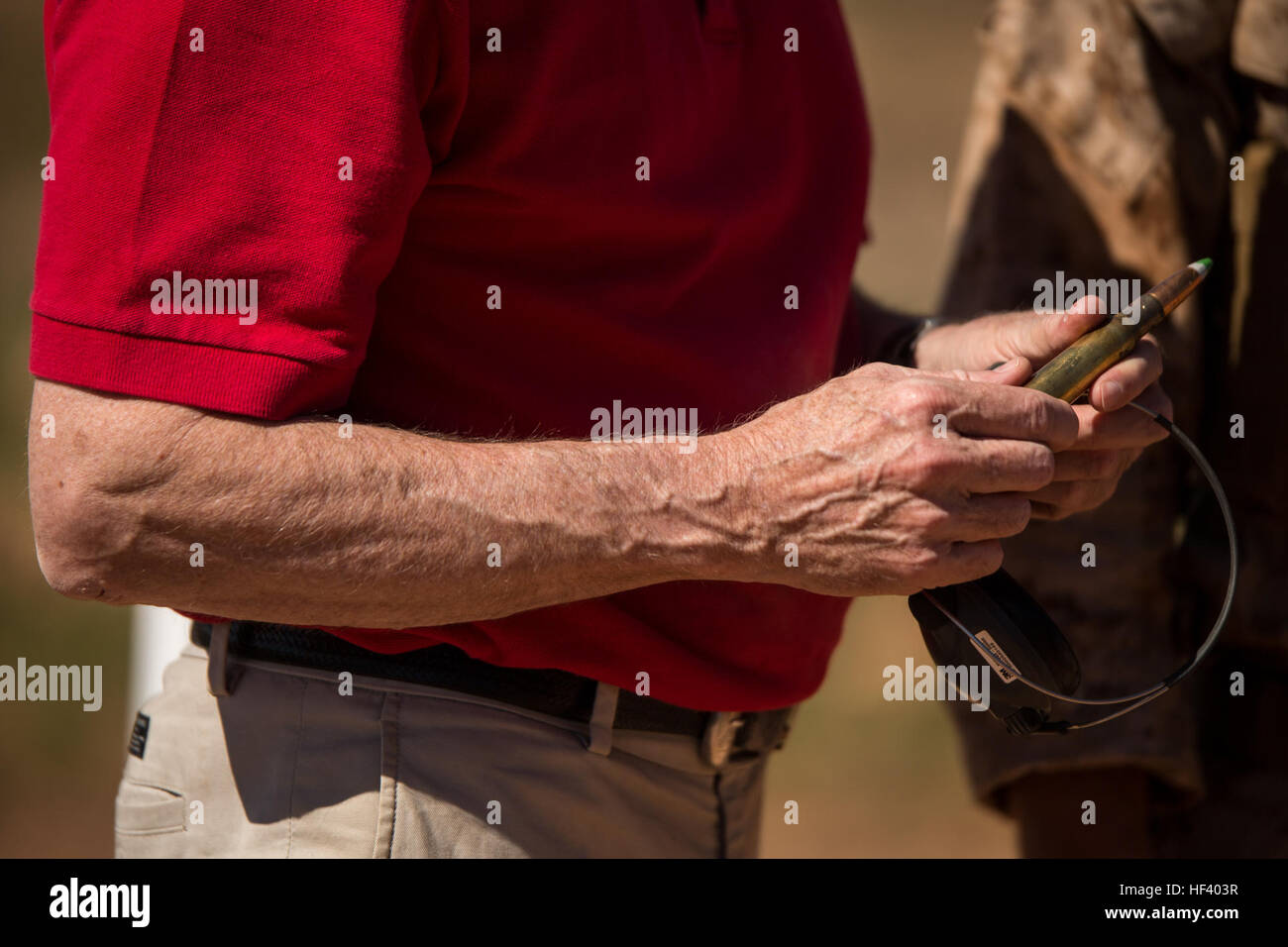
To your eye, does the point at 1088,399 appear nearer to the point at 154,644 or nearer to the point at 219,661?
the point at 219,661

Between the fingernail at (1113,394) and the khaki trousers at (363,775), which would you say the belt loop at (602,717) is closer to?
the khaki trousers at (363,775)

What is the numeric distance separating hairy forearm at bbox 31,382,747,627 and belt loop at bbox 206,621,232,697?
0.78 feet

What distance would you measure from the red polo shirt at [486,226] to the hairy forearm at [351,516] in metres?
0.05

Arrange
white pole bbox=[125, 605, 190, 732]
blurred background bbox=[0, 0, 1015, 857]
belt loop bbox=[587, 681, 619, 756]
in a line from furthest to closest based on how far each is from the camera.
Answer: blurred background bbox=[0, 0, 1015, 857] → white pole bbox=[125, 605, 190, 732] → belt loop bbox=[587, 681, 619, 756]

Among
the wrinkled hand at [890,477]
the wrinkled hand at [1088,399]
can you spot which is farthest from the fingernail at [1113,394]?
the wrinkled hand at [890,477]

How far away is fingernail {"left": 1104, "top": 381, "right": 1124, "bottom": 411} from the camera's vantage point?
4.53 feet

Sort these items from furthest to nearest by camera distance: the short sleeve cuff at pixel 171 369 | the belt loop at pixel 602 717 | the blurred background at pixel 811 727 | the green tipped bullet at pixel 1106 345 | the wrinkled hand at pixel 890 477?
the blurred background at pixel 811 727
the belt loop at pixel 602 717
the green tipped bullet at pixel 1106 345
the wrinkled hand at pixel 890 477
the short sleeve cuff at pixel 171 369

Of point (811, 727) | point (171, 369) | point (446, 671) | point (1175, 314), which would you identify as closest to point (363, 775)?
point (446, 671)

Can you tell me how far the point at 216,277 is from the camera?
1075 millimetres

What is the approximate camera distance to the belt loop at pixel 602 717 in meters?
1.46

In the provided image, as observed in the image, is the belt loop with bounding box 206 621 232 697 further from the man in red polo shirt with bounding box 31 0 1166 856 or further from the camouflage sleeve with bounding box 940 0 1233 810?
the camouflage sleeve with bounding box 940 0 1233 810

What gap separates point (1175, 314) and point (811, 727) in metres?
2.44

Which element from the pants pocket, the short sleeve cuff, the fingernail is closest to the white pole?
the pants pocket

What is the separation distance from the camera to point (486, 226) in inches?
51.3
